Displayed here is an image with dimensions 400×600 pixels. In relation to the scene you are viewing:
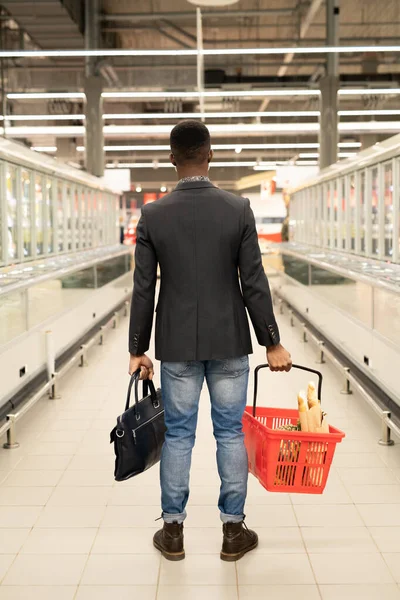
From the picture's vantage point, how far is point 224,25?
1733cm

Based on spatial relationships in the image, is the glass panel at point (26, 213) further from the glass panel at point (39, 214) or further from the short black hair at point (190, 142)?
the short black hair at point (190, 142)

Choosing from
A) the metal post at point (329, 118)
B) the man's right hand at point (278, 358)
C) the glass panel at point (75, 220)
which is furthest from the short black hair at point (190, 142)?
the metal post at point (329, 118)

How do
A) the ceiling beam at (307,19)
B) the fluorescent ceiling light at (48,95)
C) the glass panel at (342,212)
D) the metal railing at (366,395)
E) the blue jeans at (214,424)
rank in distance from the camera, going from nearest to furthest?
the blue jeans at (214,424) → the metal railing at (366,395) → the glass panel at (342,212) → the fluorescent ceiling light at (48,95) → the ceiling beam at (307,19)

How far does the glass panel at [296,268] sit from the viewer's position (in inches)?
454

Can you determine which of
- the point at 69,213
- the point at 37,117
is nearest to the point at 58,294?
the point at 69,213

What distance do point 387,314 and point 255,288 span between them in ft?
9.21

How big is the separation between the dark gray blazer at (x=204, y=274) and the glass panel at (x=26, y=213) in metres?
5.88

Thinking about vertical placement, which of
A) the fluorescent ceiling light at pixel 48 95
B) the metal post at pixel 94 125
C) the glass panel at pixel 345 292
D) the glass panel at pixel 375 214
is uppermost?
the fluorescent ceiling light at pixel 48 95

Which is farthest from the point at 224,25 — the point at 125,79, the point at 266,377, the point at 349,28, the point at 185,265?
the point at 185,265

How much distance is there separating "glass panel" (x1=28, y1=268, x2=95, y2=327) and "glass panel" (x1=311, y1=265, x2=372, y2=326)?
2650mm

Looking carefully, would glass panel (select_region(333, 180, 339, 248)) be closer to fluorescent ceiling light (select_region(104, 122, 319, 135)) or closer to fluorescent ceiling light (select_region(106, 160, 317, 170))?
fluorescent ceiling light (select_region(104, 122, 319, 135))

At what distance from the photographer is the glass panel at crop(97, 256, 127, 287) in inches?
459

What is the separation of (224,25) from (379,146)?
10.2m

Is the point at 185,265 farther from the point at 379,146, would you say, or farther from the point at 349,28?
the point at 349,28
